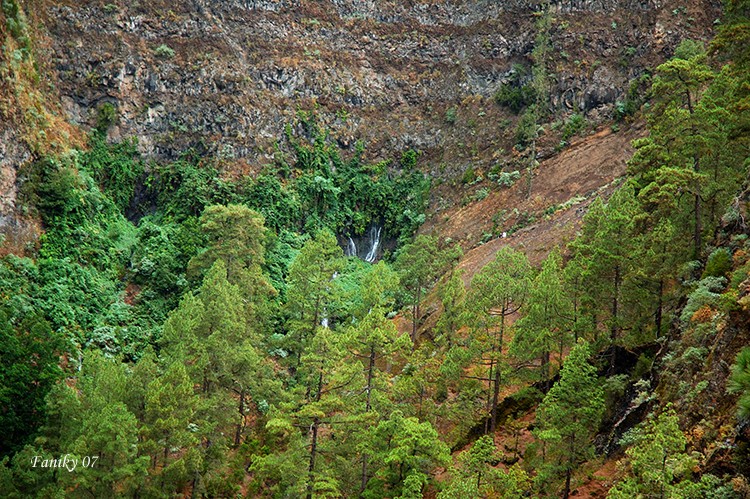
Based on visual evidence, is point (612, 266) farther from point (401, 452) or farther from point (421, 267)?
point (421, 267)

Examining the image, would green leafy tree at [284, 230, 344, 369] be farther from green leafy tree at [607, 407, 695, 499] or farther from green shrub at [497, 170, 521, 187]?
green shrub at [497, 170, 521, 187]

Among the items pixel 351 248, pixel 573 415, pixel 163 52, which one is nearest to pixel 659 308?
pixel 573 415

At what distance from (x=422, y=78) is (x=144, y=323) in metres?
48.4

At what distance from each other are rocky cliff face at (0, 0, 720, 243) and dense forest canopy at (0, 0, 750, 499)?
21327 mm

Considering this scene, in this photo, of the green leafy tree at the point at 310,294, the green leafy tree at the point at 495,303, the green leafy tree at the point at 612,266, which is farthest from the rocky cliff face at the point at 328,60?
the green leafy tree at the point at 612,266

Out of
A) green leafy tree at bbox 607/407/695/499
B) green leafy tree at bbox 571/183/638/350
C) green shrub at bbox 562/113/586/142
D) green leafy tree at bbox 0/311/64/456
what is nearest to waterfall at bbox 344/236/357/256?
green shrub at bbox 562/113/586/142

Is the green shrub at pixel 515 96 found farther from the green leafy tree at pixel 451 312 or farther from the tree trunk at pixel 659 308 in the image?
the tree trunk at pixel 659 308

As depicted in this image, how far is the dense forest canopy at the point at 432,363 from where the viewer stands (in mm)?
22594

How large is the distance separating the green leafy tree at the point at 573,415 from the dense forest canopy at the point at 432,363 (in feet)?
0.29

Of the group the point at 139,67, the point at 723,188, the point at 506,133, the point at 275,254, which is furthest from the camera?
the point at 506,133

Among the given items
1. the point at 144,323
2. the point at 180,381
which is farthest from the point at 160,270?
the point at 180,381

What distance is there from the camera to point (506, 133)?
241ft

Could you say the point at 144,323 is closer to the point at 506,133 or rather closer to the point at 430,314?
the point at 430,314

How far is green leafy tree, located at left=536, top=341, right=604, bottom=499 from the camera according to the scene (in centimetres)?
2383
